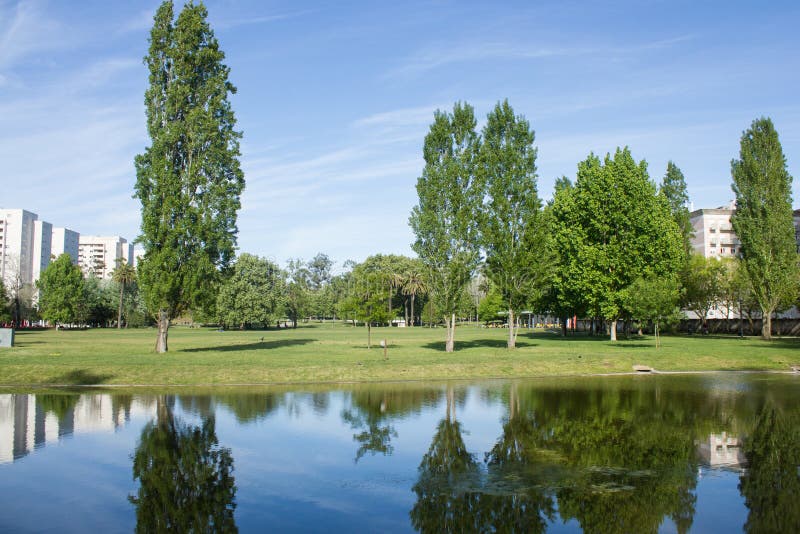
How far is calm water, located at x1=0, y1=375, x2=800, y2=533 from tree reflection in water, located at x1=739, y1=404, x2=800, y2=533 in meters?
0.05

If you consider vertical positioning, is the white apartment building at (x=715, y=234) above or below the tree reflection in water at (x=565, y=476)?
above

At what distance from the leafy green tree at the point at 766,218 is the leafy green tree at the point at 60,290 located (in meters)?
103

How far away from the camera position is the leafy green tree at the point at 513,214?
47531 millimetres

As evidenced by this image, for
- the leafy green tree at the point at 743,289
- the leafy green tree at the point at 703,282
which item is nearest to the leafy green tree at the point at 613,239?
the leafy green tree at the point at 743,289

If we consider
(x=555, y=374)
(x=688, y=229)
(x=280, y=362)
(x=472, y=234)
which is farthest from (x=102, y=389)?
(x=688, y=229)

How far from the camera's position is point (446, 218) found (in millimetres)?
43375

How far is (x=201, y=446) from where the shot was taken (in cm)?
1561

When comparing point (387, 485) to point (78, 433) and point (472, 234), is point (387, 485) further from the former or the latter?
point (472, 234)

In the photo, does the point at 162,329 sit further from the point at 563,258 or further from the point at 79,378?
the point at 563,258

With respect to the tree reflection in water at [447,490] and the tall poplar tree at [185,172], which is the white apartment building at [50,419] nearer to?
the tree reflection in water at [447,490]

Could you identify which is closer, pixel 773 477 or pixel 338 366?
pixel 773 477

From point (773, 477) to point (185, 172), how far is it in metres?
37.9

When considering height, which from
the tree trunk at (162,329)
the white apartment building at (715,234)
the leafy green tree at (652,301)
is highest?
the white apartment building at (715,234)

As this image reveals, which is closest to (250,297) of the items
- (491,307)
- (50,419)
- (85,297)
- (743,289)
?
(85,297)
